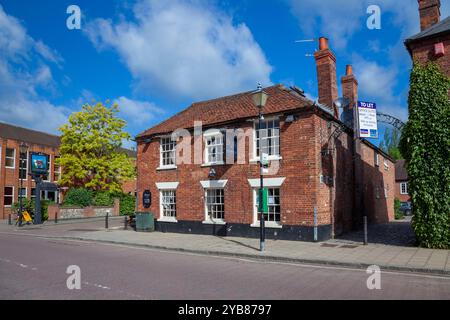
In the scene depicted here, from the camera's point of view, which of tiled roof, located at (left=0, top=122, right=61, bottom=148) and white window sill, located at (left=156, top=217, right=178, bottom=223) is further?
tiled roof, located at (left=0, top=122, right=61, bottom=148)

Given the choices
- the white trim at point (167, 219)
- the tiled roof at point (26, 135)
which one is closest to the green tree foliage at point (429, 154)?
the white trim at point (167, 219)

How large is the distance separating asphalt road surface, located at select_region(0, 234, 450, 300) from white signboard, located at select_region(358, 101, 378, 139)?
7.22m

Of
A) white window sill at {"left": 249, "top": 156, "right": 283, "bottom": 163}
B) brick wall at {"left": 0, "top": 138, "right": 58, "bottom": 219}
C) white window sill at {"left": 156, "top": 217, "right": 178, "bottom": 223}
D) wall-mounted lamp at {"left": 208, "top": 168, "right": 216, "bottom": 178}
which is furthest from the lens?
brick wall at {"left": 0, "top": 138, "right": 58, "bottom": 219}

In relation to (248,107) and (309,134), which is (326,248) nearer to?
(309,134)

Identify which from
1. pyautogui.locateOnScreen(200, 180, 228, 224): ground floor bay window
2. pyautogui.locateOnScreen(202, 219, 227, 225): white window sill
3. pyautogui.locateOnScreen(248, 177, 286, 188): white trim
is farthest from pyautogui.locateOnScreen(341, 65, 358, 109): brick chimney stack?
pyautogui.locateOnScreen(202, 219, 227, 225): white window sill

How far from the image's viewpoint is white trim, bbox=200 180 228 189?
16.8m

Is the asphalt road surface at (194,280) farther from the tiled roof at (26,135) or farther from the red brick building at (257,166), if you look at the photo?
the tiled roof at (26,135)

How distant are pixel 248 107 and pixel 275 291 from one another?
11861 mm

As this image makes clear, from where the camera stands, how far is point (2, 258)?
1100 cm

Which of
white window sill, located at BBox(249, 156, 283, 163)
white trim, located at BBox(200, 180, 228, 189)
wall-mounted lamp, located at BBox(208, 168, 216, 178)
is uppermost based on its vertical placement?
white window sill, located at BBox(249, 156, 283, 163)

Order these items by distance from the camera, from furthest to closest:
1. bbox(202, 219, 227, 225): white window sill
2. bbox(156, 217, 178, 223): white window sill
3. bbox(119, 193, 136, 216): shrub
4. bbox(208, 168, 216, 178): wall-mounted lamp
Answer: bbox(119, 193, 136, 216): shrub < bbox(156, 217, 178, 223): white window sill < bbox(208, 168, 216, 178): wall-mounted lamp < bbox(202, 219, 227, 225): white window sill

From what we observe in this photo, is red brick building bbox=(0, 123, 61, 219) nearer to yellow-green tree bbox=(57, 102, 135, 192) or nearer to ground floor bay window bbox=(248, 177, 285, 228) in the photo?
yellow-green tree bbox=(57, 102, 135, 192)

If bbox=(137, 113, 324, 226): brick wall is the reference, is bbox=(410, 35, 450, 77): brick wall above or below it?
above
